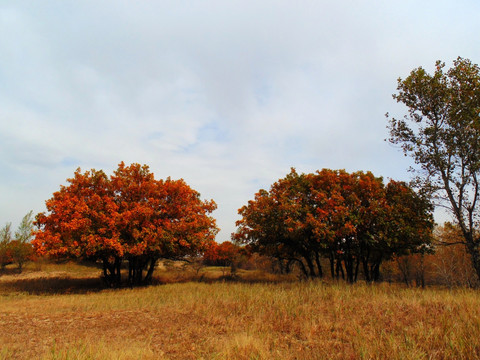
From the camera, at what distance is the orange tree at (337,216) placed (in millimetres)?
18219

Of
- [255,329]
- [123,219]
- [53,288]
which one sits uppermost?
[123,219]

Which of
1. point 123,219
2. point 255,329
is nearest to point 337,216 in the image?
point 255,329

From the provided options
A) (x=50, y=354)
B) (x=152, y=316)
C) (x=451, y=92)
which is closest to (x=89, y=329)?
(x=152, y=316)

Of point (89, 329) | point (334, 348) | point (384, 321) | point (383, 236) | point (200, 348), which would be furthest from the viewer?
point (383, 236)

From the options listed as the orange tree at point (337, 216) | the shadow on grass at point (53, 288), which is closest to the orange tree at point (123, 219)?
the shadow on grass at point (53, 288)

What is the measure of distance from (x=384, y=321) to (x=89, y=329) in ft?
29.8

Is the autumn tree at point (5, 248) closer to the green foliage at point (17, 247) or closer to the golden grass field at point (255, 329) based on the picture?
the green foliage at point (17, 247)

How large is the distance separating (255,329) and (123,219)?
44.0 feet

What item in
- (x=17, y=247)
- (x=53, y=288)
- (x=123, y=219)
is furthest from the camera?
(x=17, y=247)

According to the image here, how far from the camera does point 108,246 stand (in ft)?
56.1

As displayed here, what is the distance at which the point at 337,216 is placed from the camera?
60.0ft

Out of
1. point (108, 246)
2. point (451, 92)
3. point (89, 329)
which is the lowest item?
point (89, 329)

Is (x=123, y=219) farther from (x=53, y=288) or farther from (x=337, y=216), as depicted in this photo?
(x=337, y=216)

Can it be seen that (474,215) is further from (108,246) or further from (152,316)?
(108,246)
